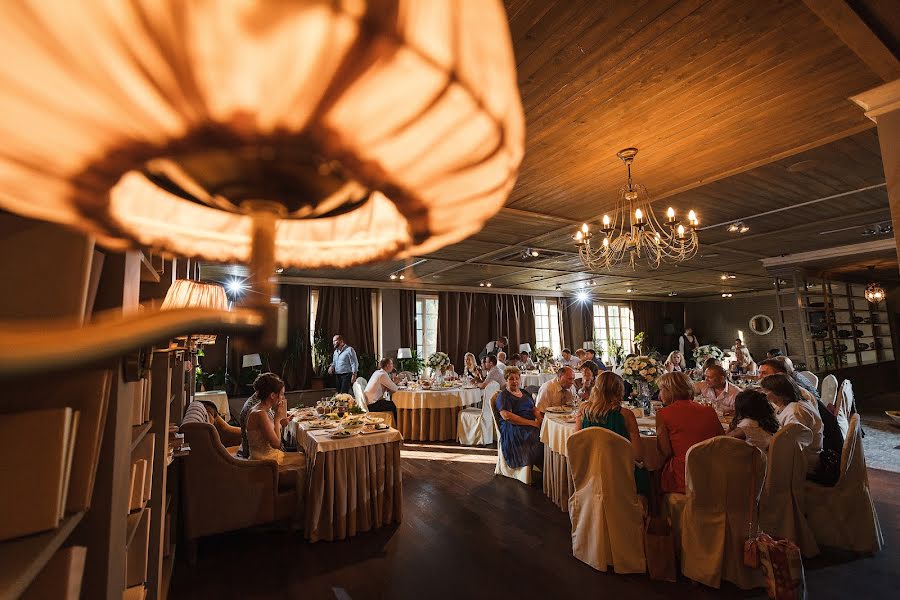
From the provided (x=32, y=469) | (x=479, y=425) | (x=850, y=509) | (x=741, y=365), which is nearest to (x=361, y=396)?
(x=479, y=425)

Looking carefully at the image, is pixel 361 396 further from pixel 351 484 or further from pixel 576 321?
pixel 576 321

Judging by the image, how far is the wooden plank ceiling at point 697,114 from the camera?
1.81 metres

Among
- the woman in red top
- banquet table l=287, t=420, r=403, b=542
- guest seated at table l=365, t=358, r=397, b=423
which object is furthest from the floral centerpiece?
the woman in red top

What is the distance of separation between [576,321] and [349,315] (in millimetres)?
7544

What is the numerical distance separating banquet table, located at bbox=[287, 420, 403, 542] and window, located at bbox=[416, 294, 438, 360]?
683 centimetres

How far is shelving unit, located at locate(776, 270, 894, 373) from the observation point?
7.21m

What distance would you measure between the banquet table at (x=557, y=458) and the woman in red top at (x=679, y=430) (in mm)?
705

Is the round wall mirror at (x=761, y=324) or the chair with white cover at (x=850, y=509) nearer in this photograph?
the chair with white cover at (x=850, y=509)

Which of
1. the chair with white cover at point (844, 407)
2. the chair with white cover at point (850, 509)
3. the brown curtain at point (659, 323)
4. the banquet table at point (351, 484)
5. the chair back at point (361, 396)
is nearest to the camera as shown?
the chair with white cover at point (850, 509)

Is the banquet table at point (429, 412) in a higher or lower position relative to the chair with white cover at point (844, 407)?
lower

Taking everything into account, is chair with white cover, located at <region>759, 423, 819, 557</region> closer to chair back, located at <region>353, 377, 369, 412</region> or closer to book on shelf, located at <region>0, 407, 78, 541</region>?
book on shelf, located at <region>0, 407, 78, 541</region>

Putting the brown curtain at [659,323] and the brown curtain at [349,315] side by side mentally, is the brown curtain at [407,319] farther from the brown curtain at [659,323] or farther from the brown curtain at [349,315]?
the brown curtain at [659,323]

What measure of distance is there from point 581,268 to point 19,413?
797 centimetres

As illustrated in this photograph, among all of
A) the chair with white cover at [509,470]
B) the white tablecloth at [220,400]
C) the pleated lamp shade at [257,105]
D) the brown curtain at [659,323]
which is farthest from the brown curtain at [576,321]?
the pleated lamp shade at [257,105]
